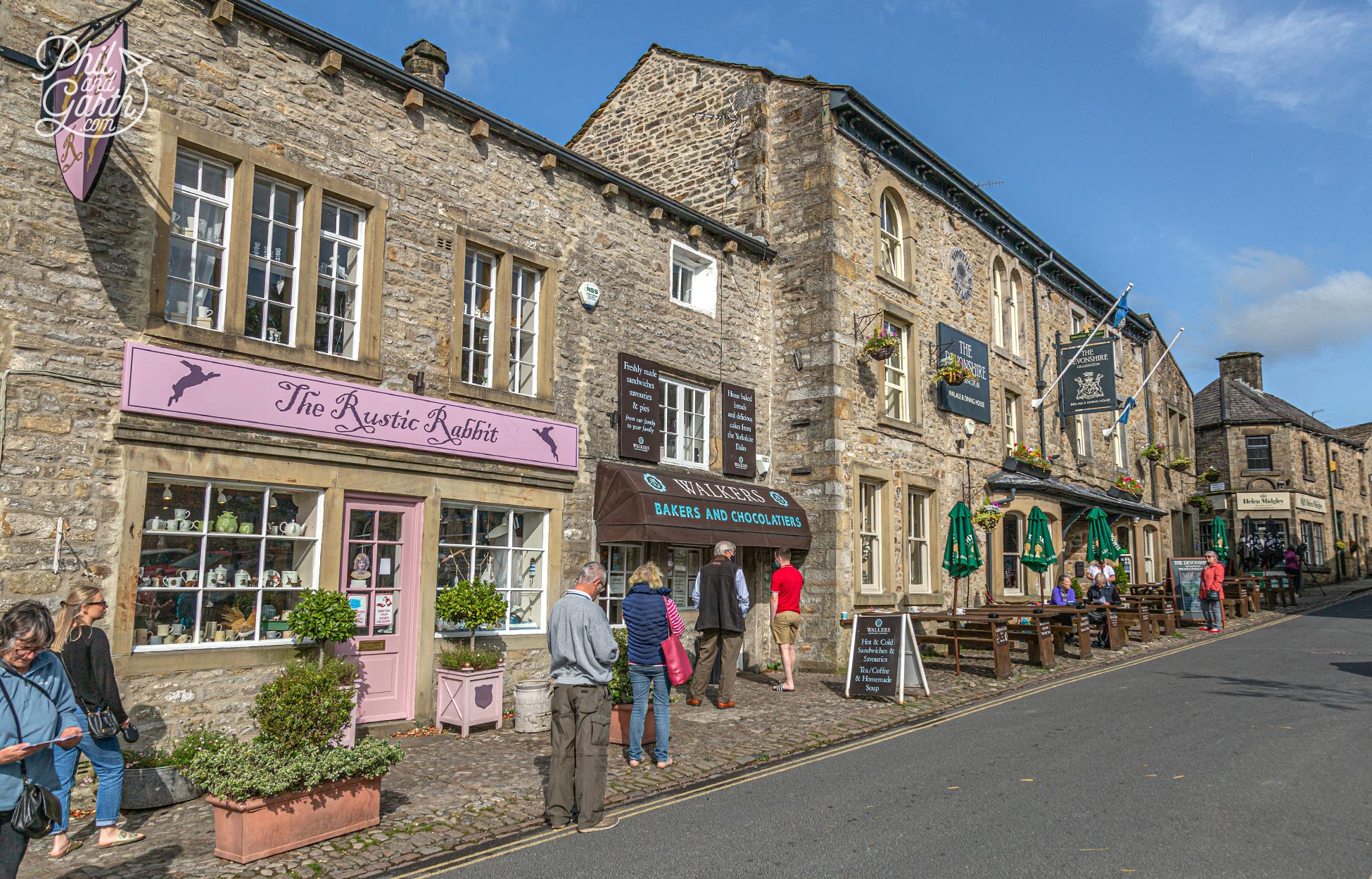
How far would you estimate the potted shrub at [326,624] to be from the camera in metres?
8.56

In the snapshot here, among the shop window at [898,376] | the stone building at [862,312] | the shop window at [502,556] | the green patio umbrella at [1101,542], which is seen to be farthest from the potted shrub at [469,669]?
the green patio umbrella at [1101,542]

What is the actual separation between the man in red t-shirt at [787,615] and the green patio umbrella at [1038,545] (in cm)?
625

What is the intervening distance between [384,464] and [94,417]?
106 inches

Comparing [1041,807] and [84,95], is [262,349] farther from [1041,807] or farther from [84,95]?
[1041,807]

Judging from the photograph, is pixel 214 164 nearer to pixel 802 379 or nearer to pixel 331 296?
pixel 331 296

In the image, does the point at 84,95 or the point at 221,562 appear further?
the point at 221,562

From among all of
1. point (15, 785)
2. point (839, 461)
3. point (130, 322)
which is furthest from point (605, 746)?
point (839, 461)

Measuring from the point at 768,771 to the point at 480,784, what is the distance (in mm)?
2410

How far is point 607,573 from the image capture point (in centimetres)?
1271

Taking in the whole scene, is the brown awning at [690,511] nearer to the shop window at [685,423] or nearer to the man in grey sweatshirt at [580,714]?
the shop window at [685,423]

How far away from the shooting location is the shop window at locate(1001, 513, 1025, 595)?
2009cm

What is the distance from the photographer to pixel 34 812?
13.1ft

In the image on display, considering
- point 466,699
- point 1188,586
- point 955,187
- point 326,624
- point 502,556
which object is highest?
point 955,187

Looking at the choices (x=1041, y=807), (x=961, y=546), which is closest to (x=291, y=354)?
(x=1041, y=807)
